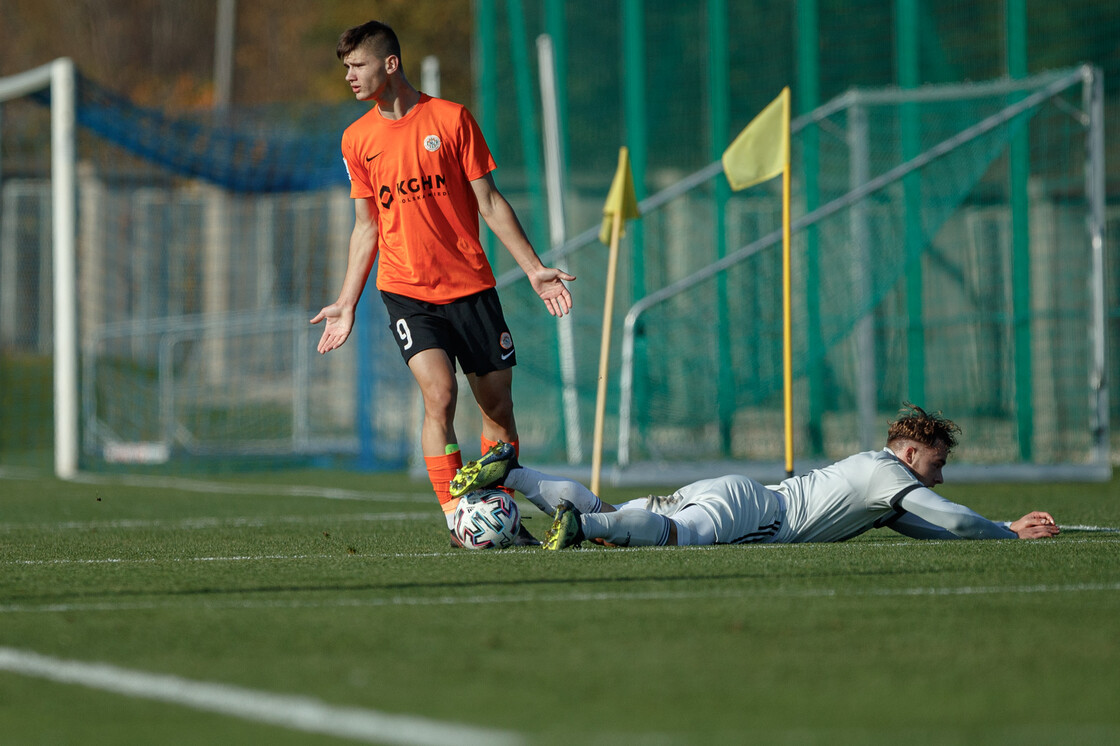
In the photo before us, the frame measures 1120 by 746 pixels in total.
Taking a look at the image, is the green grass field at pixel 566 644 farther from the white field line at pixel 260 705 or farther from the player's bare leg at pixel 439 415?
the player's bare leg at pixel 439 415

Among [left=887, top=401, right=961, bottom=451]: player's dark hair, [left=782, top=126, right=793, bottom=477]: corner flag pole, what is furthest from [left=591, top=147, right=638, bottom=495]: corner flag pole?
[left=887, top=401, right=961, bottom=451]: player's dark hair

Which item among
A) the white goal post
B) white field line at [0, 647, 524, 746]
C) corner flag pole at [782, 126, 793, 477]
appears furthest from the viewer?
the white goal post

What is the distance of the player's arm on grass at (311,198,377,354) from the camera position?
248 inches

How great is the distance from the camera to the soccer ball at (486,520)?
5.66 meters

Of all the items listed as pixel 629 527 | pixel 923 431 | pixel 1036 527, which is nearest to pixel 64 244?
pixel 629 527

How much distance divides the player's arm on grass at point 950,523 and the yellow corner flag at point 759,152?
3.54 m

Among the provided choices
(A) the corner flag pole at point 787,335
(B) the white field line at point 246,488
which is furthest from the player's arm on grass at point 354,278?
(B) the white field line at point 246,488

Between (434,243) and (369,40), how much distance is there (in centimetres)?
85

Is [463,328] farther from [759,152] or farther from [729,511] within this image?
[759,152]

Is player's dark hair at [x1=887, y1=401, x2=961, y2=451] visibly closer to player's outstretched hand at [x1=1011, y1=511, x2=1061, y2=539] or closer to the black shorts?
player's outstretched hand at [x1=1011, y1=511, x2=1061, y2=539]

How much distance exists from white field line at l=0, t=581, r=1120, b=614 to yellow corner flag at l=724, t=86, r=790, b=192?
4841 millimetres

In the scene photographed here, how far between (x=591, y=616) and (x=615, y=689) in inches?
34.7

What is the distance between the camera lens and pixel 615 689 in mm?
3072

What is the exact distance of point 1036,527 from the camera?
5.66m
